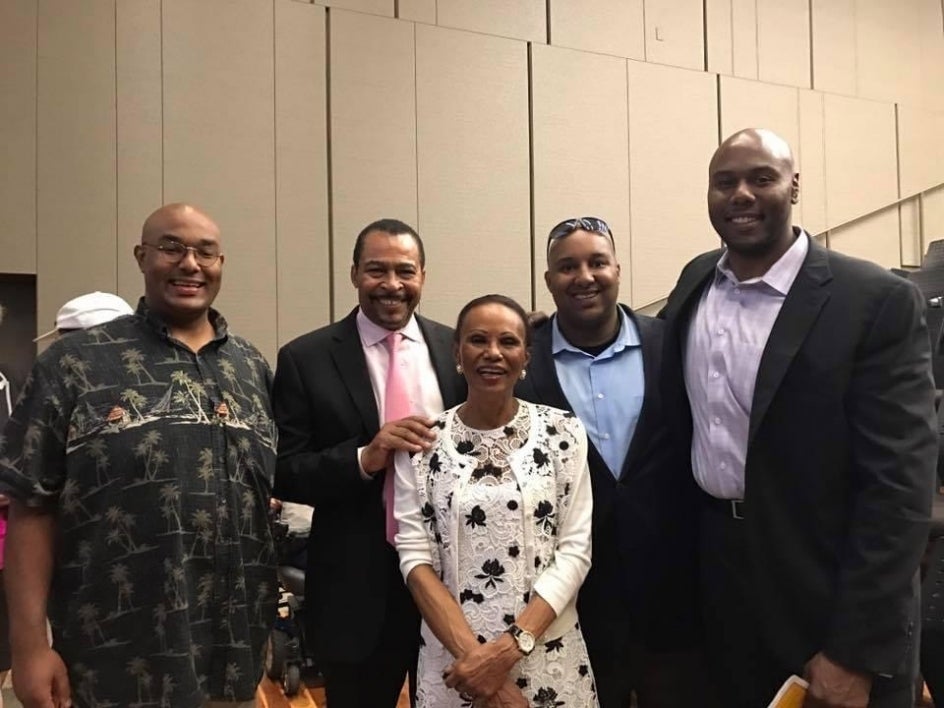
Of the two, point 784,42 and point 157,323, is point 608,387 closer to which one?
point 157,323

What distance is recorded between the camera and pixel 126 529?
1523 millimetres

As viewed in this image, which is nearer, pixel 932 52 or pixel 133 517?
pixel 133 517

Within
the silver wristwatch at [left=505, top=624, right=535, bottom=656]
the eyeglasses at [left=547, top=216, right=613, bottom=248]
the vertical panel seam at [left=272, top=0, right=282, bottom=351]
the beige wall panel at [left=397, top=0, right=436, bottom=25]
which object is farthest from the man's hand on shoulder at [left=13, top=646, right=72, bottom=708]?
the beige wall panel at [left=397, top=0, right=436, bottom=25]

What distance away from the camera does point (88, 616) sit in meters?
1.51

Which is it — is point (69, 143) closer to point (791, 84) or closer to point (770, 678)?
point (770, 678)

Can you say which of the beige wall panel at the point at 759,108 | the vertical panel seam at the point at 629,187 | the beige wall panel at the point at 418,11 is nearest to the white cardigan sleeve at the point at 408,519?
the beige wall panel at the point at 418,11

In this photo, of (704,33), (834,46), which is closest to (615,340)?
(704,33)

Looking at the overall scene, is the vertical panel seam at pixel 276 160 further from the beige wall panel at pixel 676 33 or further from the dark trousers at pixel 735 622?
the dark trousers at pixel 735 622

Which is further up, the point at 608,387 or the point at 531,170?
the point at 531,170

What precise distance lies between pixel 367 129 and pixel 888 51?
509 centimetres

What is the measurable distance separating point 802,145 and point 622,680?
573cm

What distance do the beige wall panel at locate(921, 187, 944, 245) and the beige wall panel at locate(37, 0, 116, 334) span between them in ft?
22.5

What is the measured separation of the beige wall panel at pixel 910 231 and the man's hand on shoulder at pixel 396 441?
6.61 m

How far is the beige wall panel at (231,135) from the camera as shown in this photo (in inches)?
171
